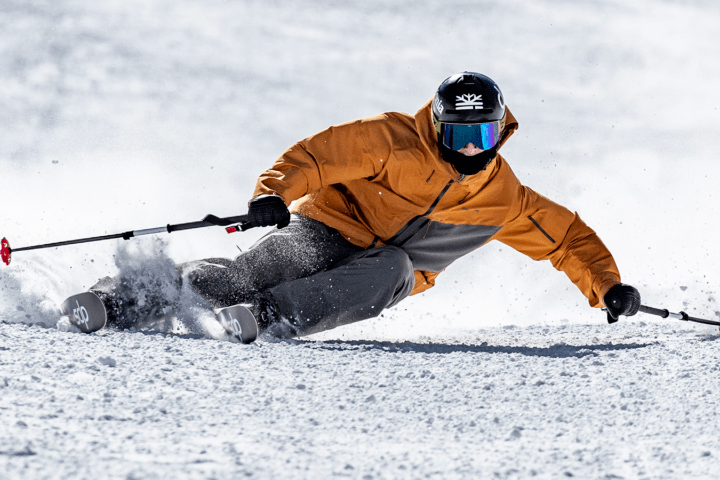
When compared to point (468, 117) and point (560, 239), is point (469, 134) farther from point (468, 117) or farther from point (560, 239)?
point (560, 239)

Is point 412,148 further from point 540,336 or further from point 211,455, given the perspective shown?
point 211,455

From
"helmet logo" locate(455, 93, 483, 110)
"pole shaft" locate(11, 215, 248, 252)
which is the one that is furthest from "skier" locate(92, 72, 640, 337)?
"pole shaft" locate(11, 215, 248, 252)

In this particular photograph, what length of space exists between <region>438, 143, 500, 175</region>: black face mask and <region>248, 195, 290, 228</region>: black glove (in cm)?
108

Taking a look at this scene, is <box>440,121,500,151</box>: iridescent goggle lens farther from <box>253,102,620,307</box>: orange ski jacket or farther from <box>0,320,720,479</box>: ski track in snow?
<box>0,320,720,479</box>: ski track in snow

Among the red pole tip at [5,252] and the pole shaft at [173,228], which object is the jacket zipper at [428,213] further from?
the red pole tip at [5,252]

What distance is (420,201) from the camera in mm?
4312

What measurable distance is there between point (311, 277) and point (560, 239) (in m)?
1.84

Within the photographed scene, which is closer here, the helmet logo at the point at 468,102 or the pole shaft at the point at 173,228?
the pole shaft at the point at 173,228

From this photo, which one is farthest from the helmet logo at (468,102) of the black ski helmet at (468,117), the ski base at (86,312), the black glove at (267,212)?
the ski base at (86,312)

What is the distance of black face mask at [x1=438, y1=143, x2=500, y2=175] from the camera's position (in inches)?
156

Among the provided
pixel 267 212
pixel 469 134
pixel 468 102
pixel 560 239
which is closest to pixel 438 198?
pixel 469 134

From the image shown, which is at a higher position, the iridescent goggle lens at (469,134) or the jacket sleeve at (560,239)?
the iridescent goggle lens at (469,134)

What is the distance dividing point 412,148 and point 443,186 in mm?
322

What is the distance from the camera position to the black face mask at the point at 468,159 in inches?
156
